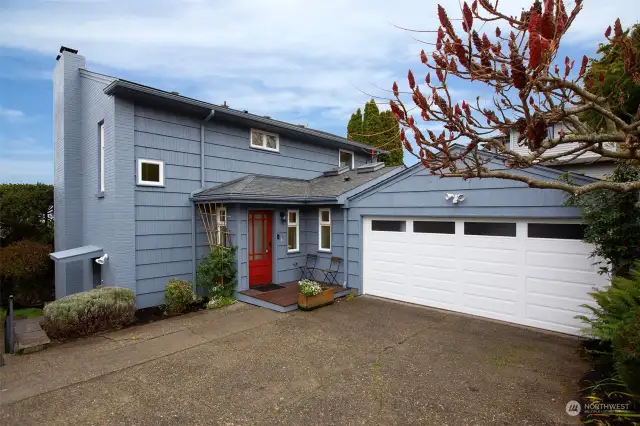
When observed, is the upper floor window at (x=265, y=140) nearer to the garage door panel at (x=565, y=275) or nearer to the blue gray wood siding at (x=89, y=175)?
the blue gray wood siding at (x=89, y=175)

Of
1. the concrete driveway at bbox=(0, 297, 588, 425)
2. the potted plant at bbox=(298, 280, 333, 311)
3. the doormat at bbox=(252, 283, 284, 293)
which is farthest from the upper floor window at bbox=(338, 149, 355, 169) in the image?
the concrete driveway at bbox=(0, 297, 588, 425)

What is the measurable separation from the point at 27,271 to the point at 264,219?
694cm

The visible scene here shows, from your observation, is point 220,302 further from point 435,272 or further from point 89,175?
point 89,175

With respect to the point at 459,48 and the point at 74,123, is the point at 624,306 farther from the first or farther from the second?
the point at 74,123

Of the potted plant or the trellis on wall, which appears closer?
the potted plant

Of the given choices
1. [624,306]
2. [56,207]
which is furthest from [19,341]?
[624,306]

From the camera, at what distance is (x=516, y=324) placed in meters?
6.83

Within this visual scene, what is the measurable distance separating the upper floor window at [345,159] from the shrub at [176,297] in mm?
8128

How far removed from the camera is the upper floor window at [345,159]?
47.0ft

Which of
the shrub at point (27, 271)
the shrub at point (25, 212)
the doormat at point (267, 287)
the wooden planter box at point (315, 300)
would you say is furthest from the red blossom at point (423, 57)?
the shrub at point (25, 212)

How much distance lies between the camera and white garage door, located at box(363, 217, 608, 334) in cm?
634

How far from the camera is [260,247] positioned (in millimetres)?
9656

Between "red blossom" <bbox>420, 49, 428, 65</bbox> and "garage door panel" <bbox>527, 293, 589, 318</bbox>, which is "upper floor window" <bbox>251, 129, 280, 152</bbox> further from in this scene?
"garage door panel" <bbox>527, 293, 589, 318</bbox>

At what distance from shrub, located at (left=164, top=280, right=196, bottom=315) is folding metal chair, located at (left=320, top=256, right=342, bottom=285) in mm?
3717
